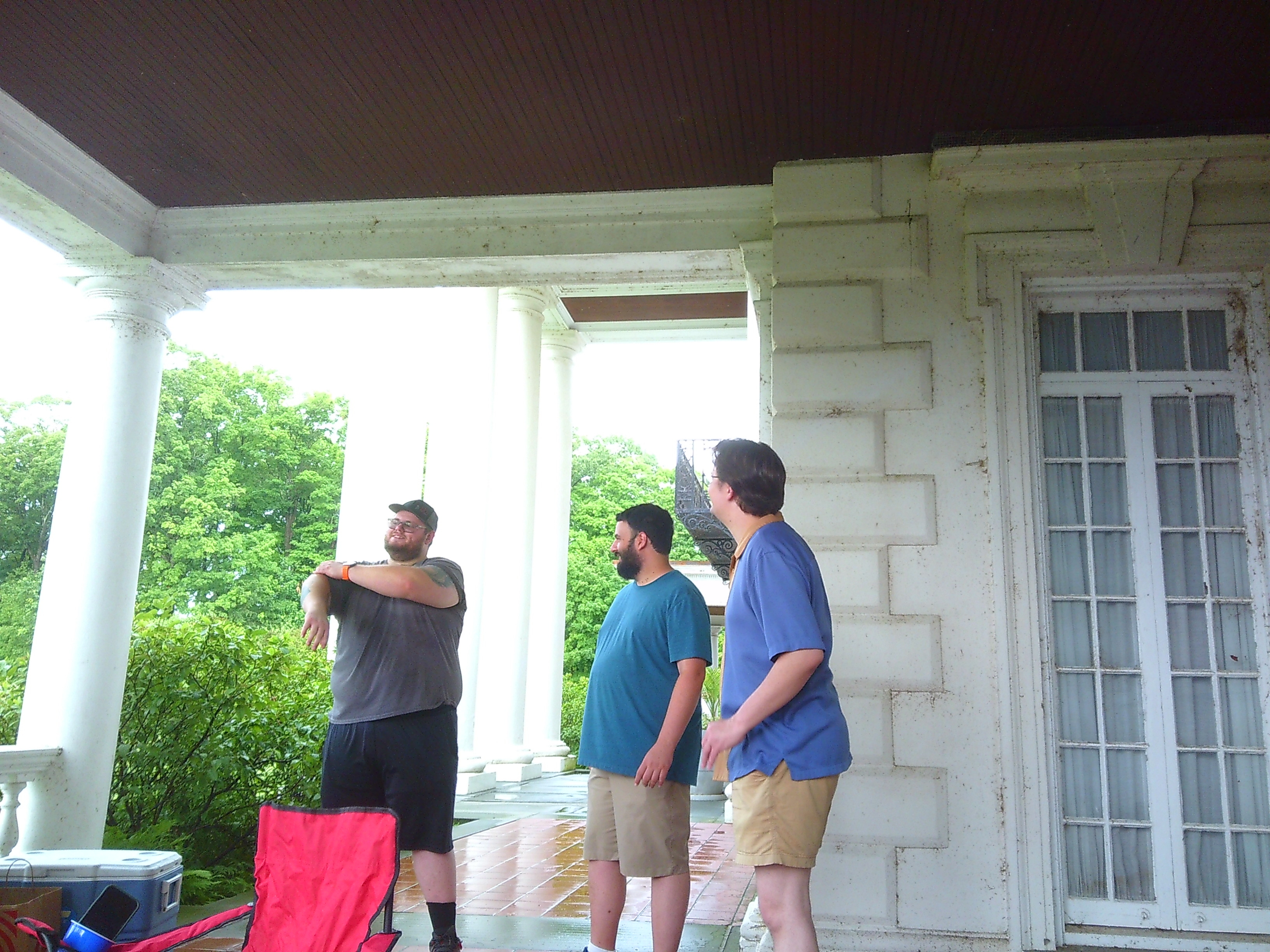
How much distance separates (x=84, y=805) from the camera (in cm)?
527

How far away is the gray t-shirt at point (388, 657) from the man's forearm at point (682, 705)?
108cm

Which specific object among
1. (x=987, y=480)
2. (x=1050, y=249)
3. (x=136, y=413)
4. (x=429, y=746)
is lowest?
(x=429, y=746)

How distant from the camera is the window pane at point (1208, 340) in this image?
4.75 m

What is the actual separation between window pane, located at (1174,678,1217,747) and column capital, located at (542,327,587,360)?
30.8 feet

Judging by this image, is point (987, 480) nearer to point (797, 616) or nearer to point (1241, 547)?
point (1241, 547)

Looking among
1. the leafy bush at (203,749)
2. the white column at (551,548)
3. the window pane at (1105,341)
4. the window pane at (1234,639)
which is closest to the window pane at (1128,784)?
the window pane at (1234,639)

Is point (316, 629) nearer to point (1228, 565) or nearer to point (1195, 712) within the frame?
point (1195, 712)

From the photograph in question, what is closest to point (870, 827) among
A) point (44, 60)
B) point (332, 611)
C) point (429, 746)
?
point (429, 746)

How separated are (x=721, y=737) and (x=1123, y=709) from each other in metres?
2.85

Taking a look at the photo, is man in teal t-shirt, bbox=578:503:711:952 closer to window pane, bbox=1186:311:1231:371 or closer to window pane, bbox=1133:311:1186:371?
window pane, bbox=1133:311:1186:371

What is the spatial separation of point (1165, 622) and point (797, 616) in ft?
9.23

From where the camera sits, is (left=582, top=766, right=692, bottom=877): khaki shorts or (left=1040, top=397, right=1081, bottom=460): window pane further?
(left=1040, top=397, right=1081, bottom=460): window pane

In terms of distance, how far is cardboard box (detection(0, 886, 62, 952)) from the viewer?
3242mm

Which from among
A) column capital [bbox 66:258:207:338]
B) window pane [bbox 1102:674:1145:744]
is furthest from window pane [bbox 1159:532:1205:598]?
column capital [bbox 66:258:207:338]
